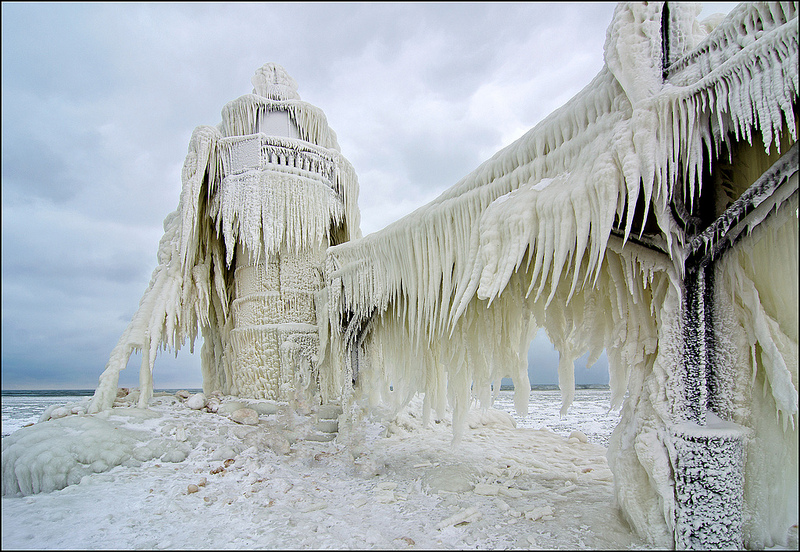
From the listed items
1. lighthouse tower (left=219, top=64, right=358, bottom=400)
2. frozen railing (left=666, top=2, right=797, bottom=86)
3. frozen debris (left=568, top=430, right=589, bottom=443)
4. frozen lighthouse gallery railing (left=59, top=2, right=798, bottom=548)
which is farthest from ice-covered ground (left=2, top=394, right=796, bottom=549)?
frozen railing (left=666, top=2, right=797, bottom=86)

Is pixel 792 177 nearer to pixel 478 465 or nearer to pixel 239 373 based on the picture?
pixel 478 465

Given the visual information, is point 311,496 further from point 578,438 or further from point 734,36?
point 734,36

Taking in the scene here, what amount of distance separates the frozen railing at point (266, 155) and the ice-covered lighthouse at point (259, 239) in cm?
2

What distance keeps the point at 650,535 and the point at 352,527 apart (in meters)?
Answer: 1.93

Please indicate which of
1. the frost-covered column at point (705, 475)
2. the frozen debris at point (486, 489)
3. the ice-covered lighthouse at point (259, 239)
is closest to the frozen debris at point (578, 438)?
the frozen debris at point (486, 489)

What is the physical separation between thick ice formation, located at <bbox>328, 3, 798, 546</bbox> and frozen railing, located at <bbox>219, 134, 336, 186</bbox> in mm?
4026

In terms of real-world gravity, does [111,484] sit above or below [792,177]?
below

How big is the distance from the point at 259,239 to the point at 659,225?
542 cm

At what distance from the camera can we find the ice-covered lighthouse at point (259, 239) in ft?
21.0

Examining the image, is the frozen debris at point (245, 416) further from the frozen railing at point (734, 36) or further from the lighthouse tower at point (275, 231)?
the frozen railing at point (734, 36)

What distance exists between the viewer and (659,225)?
257cm

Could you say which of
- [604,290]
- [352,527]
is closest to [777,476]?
[604,290]

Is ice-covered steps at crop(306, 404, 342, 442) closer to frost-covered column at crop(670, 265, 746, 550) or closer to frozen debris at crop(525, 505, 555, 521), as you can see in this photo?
frozen debris at crop(525, 505, 555, 521)

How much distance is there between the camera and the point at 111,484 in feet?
12.0
